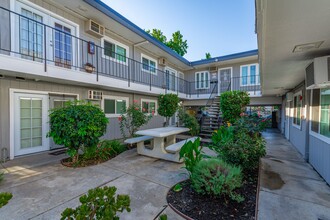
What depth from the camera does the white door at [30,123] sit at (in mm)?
5270

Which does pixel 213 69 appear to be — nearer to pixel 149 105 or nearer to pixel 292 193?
pixel 149 105

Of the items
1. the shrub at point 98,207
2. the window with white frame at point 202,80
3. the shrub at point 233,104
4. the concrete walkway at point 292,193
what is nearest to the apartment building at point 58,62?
the shrub at point 233,104

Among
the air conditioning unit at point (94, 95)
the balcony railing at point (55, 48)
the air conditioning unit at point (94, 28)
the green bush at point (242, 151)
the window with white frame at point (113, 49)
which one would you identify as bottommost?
the green bush at point (242, 151)

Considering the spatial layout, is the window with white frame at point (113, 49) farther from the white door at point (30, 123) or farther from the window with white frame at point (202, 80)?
the window with white frame at point (202, 80)

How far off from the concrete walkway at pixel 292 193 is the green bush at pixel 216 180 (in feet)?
1.71

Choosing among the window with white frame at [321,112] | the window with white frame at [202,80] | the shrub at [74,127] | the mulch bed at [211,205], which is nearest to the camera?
the mulch bed at [211,205]

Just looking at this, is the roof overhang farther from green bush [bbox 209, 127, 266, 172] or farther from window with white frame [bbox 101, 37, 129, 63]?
window with white frame [bbox 101, 37, 129, 63]

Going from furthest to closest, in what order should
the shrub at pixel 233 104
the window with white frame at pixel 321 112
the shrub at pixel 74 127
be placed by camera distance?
the shrub at pixel 233 104
the shrub at pixel 74 127
the window with white frame at pixel 321 112

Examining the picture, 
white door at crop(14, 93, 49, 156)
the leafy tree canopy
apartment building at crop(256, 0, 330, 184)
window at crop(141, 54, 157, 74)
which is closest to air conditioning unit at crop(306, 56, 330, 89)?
apartment building at crop(256, 0, 330, 184)

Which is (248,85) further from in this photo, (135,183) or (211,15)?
(135,183)

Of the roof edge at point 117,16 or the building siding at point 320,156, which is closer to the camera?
the building siding at point 320,156

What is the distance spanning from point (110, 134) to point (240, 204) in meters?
6.84

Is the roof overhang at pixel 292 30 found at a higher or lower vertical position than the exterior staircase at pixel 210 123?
higher

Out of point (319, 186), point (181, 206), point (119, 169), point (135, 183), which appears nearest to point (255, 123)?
point (319, 186)
